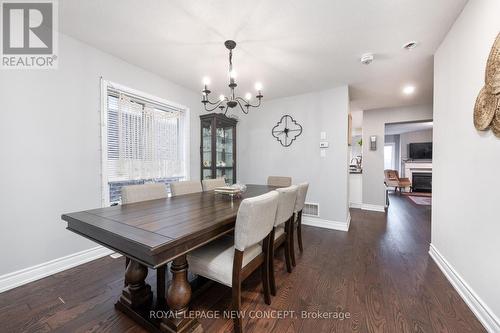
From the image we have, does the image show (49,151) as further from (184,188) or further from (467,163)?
(467,163)

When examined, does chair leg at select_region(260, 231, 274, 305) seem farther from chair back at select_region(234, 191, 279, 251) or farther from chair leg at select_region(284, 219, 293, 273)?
chair leg at select_region(284, 219, 293, 273)

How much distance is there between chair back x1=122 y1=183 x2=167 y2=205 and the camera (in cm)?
174

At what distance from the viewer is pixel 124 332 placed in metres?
1.24

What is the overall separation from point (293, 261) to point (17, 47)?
3445 millimetres

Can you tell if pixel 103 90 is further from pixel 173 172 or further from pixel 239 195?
pixel 239 195

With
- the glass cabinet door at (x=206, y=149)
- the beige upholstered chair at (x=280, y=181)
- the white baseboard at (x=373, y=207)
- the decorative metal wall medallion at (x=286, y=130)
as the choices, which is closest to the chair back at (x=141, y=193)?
the glass cabinet door at (x=206, y=149)

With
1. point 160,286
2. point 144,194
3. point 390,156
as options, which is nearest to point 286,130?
point 144,194

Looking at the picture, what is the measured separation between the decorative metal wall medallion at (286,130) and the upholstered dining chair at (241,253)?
262 centimetres

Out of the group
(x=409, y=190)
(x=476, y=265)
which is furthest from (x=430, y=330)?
(x=409, y=190)

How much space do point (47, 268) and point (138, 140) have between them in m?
1.67

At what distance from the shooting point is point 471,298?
1.43 m

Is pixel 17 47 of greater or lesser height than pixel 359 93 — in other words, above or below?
below

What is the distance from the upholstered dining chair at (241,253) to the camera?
1132mm

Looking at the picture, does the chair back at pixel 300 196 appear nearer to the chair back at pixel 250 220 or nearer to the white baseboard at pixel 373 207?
the chair back at pixel 250 220
